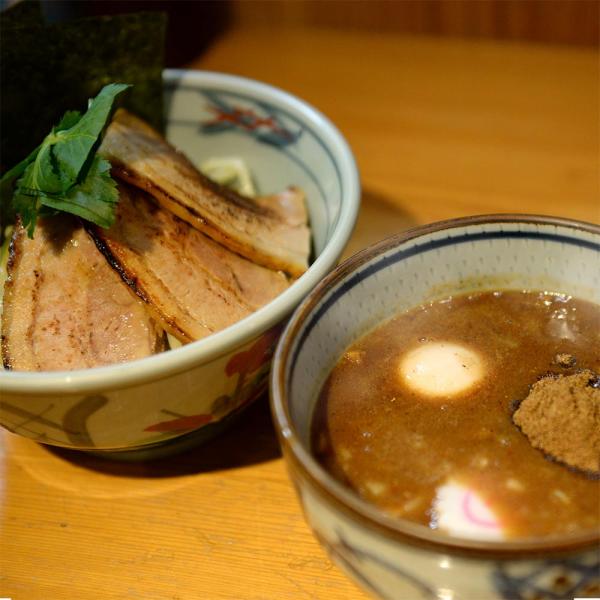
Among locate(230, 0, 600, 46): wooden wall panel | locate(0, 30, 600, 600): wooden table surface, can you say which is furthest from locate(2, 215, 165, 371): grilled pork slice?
locate(230, 0, 600, 46): wooden wall panel

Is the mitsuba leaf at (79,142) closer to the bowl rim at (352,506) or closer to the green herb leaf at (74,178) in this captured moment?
the green herb leaf at (74,178)

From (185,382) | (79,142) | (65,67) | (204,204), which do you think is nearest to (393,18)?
(65,67)

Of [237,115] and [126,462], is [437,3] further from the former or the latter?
[126,462]

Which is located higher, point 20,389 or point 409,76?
point 20,389

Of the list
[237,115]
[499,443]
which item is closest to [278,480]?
[499,443]

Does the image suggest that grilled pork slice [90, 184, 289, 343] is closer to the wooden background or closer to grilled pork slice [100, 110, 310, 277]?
grilled pork slice [100, 110, 310, 277]

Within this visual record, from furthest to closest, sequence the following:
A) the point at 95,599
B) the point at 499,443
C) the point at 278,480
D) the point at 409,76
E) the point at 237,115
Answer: the point at 409,76 → the point at 237,115 → the point at 278,480 → the point at 95,599 → the point at 499,443

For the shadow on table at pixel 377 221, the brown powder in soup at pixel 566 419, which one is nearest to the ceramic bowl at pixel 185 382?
the shadow on table at pixel 377 221
